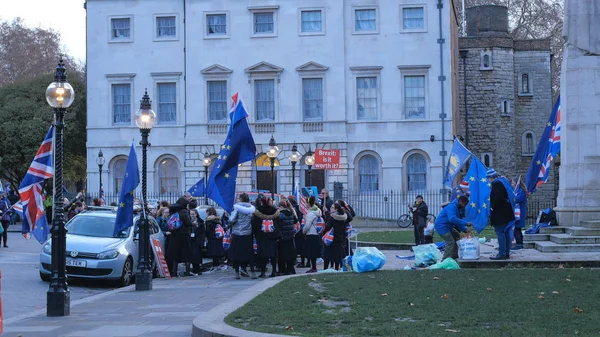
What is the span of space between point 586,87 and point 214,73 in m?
30.7

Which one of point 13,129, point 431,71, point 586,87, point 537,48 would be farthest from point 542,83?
point 586,87

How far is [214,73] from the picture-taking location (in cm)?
4912

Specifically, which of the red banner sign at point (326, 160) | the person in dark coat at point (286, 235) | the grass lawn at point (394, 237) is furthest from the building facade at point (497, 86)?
the person in dark coat at point (286, 235)

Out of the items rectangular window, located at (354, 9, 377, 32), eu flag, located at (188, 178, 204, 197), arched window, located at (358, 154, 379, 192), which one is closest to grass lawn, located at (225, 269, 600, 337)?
eu flag, located at (188, 178, 204, 197)

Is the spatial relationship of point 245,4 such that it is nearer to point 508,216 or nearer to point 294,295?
point 508,216

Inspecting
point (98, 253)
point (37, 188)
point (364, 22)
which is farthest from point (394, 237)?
point (364, 22)

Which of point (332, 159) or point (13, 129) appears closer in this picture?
point (332, 159)

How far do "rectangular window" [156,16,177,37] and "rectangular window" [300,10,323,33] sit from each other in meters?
7.02

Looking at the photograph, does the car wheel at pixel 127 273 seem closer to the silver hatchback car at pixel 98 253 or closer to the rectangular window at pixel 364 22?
the silver hatchback car at pixel 98 253

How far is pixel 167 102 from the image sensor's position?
4981 centimetres

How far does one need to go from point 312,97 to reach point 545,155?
26.0 m

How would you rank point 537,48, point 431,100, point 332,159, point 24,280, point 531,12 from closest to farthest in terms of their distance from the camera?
point 24,280 → point 332,159 → point 431,100 → point 537,48 → point 531,12

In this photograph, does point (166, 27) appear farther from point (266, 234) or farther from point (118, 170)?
point (266, 234)

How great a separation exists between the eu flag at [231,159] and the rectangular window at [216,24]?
96.8ft
